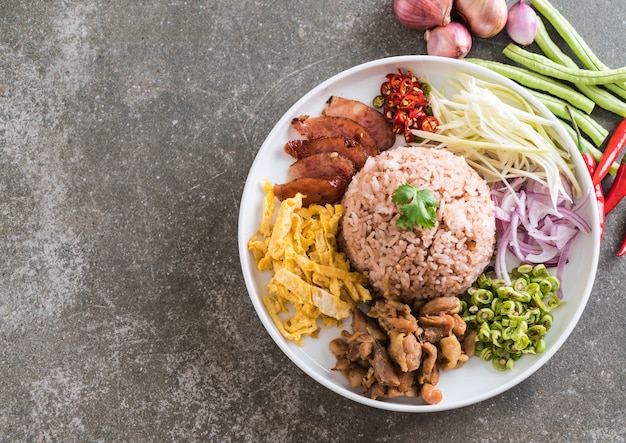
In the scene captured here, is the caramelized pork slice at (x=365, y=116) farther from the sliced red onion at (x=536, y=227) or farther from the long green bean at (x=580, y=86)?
the long green bean at (x=580, y=86)

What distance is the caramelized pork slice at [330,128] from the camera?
337 cm

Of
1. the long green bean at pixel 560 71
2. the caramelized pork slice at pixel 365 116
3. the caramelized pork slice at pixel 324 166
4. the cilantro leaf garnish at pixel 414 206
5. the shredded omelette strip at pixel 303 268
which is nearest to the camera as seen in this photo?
the cilantro leaf garnish at pixel 414 206

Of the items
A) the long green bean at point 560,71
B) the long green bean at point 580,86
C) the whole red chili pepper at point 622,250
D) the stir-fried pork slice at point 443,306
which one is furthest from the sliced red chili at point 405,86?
the whole red chili pepper at point 622,250

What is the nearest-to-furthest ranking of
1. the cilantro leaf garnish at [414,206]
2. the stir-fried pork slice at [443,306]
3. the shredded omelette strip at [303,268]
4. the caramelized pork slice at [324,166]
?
the cilantro leaf garnish at [414,206], the stir-fried pork slice at [443,306], the shredded omelette strip at [303,268], the caramelized pork slice at [324,166]

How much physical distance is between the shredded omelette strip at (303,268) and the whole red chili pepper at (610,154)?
153 centimetres

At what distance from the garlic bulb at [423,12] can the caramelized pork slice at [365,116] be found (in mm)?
650

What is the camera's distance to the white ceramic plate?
314 centimetres

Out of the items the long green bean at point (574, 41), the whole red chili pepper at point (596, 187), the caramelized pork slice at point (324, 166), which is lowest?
the caramelized pork slice at point (324, 166)

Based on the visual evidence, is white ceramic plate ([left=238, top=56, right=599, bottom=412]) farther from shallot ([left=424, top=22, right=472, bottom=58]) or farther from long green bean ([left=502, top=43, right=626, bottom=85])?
long green bean ([left=502, top=43, right=626, bottom=85])

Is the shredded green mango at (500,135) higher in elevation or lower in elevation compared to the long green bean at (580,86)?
lower

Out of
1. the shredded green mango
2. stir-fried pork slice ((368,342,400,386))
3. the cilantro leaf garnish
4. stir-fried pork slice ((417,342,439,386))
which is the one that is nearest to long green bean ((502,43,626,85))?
the shredded green mango

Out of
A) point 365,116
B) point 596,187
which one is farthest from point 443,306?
point 596,187

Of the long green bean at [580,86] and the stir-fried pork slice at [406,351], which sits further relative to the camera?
the long green bean at [580,86]

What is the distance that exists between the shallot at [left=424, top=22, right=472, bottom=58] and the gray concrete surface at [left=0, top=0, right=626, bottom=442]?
7.6 inches
